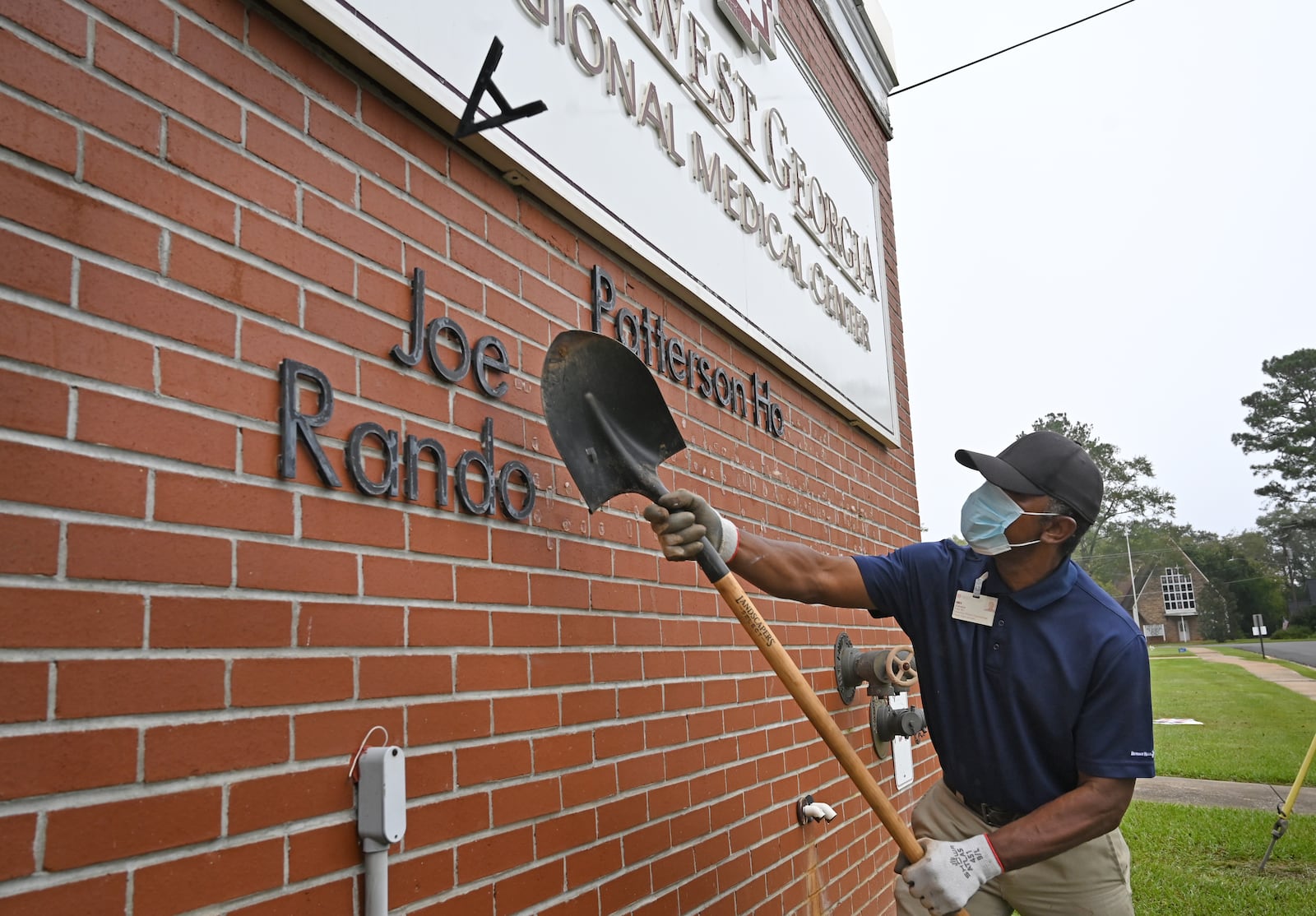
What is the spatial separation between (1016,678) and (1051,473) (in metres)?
0.66

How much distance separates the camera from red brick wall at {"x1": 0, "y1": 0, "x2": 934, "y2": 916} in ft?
4.57

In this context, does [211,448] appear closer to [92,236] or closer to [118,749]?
[92,236]

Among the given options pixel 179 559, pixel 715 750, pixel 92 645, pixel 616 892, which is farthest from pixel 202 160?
pixel 715 750

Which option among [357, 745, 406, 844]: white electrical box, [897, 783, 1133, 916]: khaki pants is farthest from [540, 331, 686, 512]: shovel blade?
[897, 783, 1133, 916]: khaki pants

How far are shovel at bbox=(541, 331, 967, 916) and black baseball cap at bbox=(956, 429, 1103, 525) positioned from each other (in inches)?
39.5

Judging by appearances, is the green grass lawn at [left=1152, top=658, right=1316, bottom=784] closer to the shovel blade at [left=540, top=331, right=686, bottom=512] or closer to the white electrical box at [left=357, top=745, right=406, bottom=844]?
the shovel blade at [left=540, top=331, right=686, bottom=512]

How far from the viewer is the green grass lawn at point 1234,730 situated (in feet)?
40.1

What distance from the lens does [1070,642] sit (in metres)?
3.02

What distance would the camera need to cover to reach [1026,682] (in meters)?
3.01

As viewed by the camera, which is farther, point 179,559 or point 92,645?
point 179,559

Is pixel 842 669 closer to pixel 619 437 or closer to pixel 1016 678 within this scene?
pixel 1016 678

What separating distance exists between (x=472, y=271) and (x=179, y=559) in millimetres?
1035

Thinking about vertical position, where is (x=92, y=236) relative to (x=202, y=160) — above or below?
below

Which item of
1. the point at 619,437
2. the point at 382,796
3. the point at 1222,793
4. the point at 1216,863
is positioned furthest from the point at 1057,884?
the point at 1222,793
